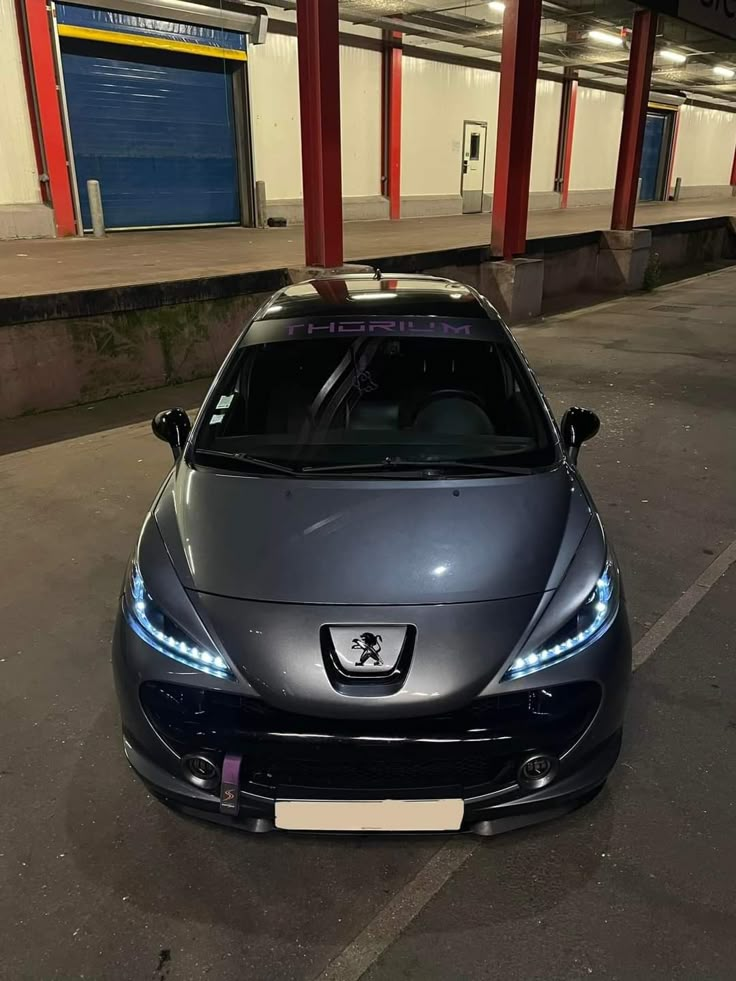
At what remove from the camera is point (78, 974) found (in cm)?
189

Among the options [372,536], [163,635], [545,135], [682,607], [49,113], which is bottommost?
[682,607]

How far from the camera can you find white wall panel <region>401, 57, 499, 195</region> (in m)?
19.5

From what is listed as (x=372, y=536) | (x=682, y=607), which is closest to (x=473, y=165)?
(x=682, y=607)

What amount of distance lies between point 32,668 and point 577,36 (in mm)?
18712

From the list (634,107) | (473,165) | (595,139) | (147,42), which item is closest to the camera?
(634,107)

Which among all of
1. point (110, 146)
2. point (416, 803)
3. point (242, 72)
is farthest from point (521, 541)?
point (242, 72)

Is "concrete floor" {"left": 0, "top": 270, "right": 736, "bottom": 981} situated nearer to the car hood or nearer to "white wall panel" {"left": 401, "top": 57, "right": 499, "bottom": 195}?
the car hood

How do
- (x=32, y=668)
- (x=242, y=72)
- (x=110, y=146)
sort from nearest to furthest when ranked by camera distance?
(x=32, y=668)
(x=110, y=146)
(x=242, y=72)

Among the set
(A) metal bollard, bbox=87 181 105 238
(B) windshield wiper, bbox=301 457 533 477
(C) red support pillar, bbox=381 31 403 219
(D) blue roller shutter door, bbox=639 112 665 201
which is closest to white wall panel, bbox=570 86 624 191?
(D) blue roller shutter door, bbox=639 112 665 201

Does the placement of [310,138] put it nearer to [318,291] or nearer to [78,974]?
[318,291]

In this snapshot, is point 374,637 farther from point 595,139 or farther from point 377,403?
point 595,139

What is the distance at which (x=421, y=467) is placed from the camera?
2568mm

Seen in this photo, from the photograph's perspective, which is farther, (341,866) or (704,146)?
(704,146)

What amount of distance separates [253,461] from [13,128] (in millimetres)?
13002
